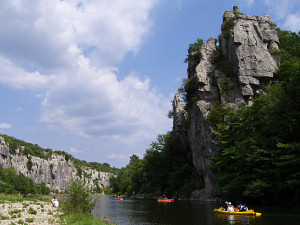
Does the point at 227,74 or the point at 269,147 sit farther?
the point at 227,74

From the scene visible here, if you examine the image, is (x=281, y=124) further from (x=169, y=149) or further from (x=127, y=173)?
(x=127, y=173)

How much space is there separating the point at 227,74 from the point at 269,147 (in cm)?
2196

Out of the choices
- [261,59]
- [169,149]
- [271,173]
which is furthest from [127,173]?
[271,173]

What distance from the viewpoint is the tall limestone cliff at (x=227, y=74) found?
43.2 metres

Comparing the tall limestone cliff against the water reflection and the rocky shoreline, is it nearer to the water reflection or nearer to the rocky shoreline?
the water reflection

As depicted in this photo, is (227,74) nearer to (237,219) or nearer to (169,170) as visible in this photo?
(169,170)

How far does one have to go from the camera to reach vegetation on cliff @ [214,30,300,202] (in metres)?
25.2

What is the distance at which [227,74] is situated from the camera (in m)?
47.3

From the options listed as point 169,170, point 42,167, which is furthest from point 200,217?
point 42,167

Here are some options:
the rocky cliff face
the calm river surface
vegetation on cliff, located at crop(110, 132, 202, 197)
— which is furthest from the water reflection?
the rocky cliff face

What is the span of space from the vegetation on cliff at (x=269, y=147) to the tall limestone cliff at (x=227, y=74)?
6.98 meters

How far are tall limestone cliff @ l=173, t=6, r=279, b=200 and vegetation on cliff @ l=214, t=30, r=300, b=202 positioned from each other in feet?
22.9

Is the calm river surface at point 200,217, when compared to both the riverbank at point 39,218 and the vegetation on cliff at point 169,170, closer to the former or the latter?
the riverbank at point 39,218

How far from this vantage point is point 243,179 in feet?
102
